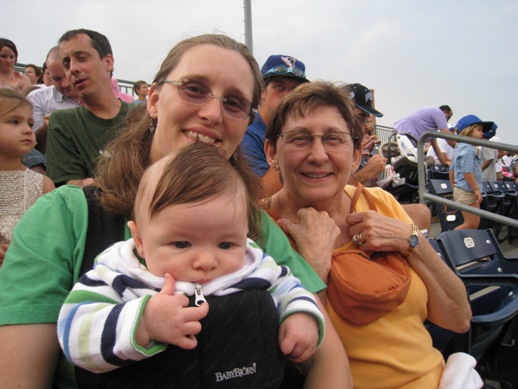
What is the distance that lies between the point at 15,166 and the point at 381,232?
1990mm

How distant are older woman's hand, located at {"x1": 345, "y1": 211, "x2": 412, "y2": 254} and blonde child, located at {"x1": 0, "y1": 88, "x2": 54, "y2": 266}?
5.65 ft

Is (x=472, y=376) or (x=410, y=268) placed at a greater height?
(x=410, y=268)

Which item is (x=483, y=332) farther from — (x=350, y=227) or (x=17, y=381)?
(x=17, y=381)

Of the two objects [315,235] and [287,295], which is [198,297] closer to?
[287,295]

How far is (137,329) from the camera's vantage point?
91 centimetres

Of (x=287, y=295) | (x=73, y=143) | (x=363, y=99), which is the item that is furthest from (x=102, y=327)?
(x=363, y=99)

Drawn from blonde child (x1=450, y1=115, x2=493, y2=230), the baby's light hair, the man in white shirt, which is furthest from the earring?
blonde child (x1=450, y1=115, x2=493, y2=230)

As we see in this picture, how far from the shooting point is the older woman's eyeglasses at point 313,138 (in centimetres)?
184

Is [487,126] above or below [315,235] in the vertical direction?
above

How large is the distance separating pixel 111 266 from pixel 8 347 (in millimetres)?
307

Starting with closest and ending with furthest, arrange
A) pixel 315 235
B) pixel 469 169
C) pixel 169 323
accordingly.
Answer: pixel 169 323 → pixel 315 235 → pixel 469 169

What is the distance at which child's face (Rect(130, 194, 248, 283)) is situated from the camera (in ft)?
3.33

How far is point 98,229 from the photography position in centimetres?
121

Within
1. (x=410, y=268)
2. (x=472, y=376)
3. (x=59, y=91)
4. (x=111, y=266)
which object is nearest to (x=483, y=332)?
(x=472, y=376)
